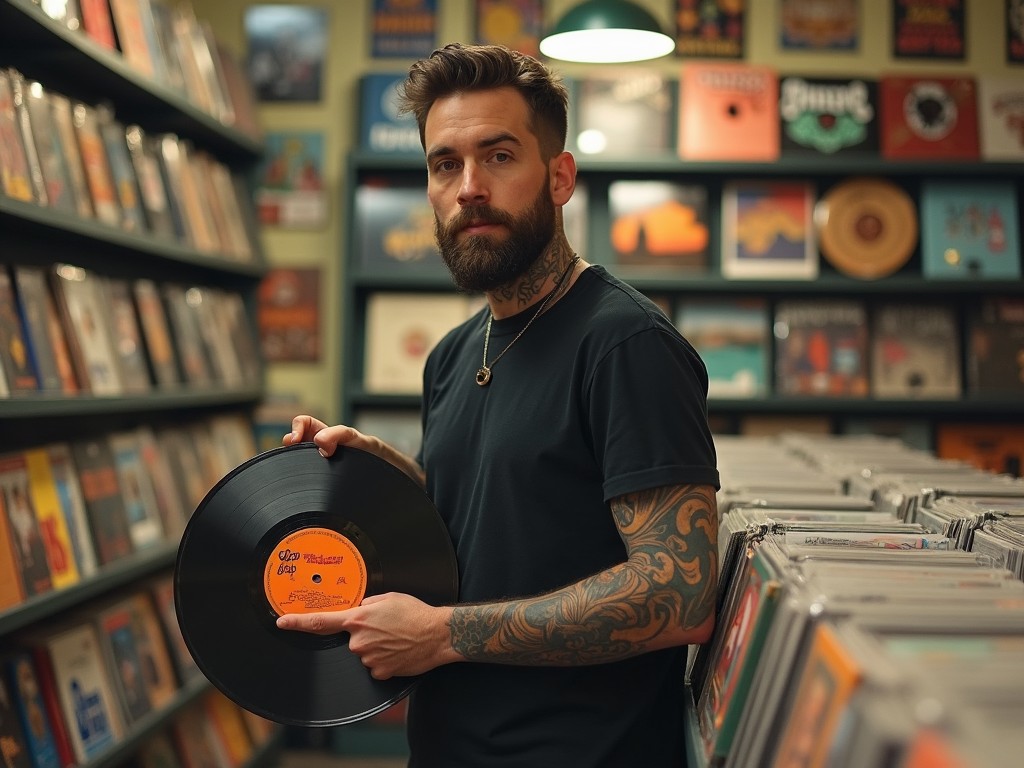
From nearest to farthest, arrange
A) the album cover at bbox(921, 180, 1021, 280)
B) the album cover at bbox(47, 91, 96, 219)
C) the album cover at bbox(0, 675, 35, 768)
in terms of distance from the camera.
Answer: the album cover at bbox(0, 675, 35, 768), the album cover at bbox(47, 91, 96, 219), the album cover at bbox(921, 180, 1021, 280)

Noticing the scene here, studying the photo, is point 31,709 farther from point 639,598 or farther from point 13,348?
point 639,598

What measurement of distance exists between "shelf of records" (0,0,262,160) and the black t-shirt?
1.56 meters

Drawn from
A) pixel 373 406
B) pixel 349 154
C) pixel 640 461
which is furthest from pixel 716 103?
pixel 640 461

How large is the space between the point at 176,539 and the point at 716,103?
266 cm

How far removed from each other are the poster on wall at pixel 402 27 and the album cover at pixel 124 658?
265 cm

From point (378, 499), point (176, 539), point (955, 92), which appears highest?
→ point (955, 92)

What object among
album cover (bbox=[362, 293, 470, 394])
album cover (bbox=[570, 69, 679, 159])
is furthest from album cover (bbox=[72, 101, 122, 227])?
album cover (bbox=[570, 69, 679, 159])

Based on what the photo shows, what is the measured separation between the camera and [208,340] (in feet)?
12.6

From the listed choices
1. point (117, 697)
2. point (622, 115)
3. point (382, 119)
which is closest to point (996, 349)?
point (622, 115)

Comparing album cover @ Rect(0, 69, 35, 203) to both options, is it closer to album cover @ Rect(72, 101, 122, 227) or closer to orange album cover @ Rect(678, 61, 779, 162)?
album cover @ Rect(72, 101, 122, 227)

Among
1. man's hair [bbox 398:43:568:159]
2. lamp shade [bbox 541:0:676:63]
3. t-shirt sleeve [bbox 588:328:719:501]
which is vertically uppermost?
lamp shade [bbox 541:0:676:63]

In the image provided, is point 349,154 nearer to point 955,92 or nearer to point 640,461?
point 955,92

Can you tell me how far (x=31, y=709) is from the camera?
8.05ft

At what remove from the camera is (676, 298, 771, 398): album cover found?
14.1 feet
